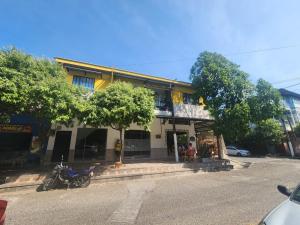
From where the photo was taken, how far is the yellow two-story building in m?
13.2

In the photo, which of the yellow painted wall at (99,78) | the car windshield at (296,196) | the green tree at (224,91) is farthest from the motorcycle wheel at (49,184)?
the green tree at (224,91)

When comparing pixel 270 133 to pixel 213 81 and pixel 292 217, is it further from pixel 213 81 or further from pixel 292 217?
pixel 292 217

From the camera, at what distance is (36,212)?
19.0ft

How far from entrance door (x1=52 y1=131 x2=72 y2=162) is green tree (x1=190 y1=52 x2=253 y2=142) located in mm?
10272

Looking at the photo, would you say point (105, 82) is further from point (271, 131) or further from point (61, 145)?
point (271, 131)

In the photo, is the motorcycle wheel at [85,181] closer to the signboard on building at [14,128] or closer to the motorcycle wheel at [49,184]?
the motorcycle wheel at [49,184]

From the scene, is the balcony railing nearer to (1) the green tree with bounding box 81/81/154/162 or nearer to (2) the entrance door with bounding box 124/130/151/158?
(2) the entrance door with bounding box 124/130/151/158

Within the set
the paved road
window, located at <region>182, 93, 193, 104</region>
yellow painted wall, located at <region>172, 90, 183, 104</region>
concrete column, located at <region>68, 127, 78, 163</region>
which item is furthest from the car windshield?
window, located at <region>182, 93, 193, 104</region>

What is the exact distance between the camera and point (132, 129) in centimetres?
1530

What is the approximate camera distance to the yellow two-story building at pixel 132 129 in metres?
13.2

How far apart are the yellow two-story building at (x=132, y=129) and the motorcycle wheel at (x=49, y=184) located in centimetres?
442

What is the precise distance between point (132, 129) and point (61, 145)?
17.3 ft

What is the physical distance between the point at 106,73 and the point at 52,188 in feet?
29.6

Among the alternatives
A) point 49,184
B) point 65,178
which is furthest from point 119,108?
point 49,184
